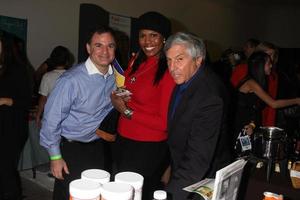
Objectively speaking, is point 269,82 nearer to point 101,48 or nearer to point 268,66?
point 268,66

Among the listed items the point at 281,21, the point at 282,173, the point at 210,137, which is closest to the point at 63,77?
the point at 210,137

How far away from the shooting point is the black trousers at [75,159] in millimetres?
1586

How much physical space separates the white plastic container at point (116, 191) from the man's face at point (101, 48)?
2.69ft

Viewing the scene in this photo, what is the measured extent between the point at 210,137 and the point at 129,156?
0.61 meters

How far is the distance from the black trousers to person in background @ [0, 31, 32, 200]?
66 centimetres

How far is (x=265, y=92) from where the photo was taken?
7.52ft

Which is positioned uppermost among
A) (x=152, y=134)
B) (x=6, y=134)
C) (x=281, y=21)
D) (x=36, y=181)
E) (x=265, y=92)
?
(x=281, y=21)

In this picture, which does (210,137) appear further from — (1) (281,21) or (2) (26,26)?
(1) (281,21)

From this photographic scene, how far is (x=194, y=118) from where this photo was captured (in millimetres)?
1154

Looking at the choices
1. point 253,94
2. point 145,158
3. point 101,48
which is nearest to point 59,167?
point 145,158

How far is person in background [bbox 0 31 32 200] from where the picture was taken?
207 centimetres

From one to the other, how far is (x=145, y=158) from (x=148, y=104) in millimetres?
261

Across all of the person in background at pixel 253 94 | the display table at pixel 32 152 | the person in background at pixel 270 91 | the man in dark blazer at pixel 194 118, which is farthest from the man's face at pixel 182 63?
the display table at pixel 32 152

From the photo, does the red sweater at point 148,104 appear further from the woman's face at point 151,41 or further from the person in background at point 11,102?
the person in background at point 11,102
